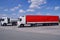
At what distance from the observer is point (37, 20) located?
32.8 meters

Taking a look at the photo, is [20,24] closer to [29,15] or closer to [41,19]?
[29,15]

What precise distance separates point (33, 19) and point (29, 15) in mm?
1610

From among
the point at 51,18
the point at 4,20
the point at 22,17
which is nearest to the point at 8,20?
the point at 4,20

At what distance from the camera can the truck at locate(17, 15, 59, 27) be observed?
1239 inches

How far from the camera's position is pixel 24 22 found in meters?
31.5

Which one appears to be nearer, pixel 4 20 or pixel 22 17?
pixel 22 17

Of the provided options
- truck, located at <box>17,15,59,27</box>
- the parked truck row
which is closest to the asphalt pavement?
the parked truck row

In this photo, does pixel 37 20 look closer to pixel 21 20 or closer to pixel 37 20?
pixel 37 20

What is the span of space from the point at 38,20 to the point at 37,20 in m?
0.28

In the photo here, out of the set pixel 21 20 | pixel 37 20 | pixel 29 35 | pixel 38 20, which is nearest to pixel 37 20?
pixel 37 20

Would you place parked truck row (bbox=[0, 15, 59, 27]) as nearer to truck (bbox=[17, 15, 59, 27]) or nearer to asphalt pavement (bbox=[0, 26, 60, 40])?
truck (bbox=[17, 15, 59, 27])

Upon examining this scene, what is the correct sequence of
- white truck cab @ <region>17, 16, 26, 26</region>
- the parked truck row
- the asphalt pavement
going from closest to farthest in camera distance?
the asphalt pavement
white truck cab @ <region>17, 16, 26, 26</region>
the parked truck row

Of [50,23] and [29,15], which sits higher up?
[29,15]

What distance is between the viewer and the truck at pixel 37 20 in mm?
31477
